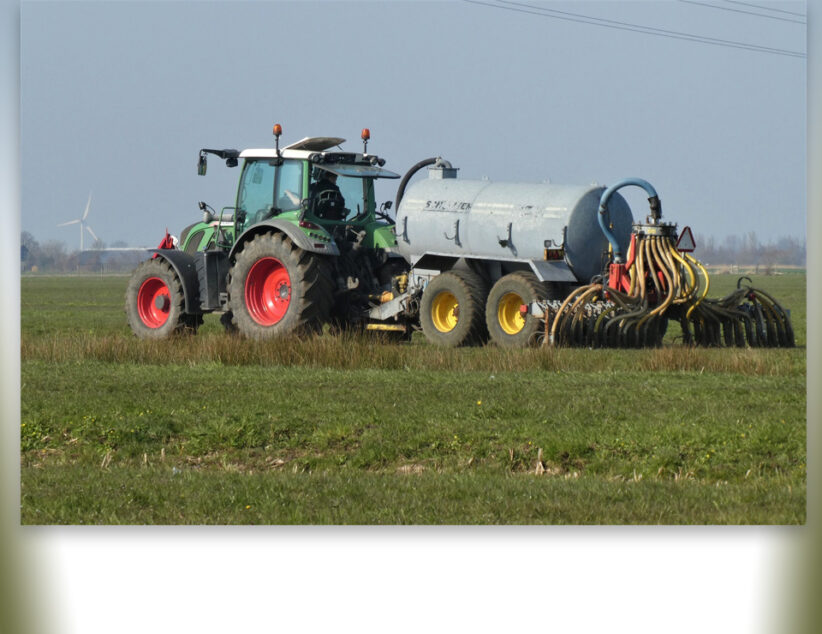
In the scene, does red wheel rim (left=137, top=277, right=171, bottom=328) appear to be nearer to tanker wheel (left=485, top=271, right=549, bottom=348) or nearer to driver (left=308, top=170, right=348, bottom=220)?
driver (left=308, top=170, right=348, bottom=220)

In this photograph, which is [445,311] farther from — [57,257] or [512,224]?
[57,257]

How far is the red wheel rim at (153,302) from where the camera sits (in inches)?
778

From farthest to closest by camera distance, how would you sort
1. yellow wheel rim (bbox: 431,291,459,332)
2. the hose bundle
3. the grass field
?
1. yellow wheel rim (bbox: 431,291,459,332)
2. the hose bundle
3. the grass field

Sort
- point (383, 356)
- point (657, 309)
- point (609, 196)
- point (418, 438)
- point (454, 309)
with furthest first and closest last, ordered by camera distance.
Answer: point (454, 309)
point (609, 196)
point (657, 309)
point (383, 356)
point (418, 438)

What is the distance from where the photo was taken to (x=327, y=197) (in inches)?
730

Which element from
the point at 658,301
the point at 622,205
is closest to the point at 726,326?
the point at 658,301

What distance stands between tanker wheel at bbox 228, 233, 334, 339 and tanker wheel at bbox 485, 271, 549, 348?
85.7 inches

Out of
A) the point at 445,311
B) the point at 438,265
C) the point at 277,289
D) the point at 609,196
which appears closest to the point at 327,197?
the point at 277,289

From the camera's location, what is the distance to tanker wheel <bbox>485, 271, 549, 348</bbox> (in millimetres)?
17125

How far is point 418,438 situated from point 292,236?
7347mm

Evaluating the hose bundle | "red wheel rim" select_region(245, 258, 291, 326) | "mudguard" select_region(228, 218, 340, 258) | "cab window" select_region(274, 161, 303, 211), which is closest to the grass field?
the hose bundle

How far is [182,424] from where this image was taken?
11516 millimetres

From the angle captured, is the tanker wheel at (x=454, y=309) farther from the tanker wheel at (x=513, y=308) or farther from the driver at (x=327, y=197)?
the driver at (x=327, y=197)

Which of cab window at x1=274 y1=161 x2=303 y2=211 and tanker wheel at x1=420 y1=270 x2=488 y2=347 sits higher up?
cab window at x1=274 y1=161 x2=303 y2=211
